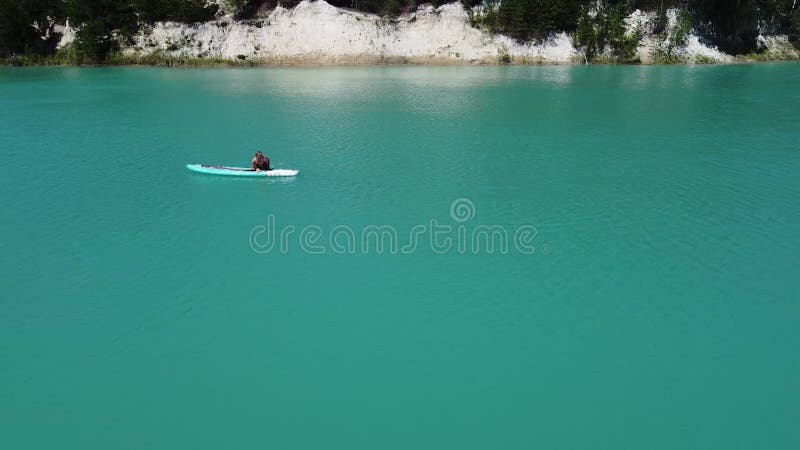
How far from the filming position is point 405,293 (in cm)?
1723

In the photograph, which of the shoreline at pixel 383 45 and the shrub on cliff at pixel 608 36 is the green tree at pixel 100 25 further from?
the shrub on cliff at pixel 608 36

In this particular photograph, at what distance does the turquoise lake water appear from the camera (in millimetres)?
12438

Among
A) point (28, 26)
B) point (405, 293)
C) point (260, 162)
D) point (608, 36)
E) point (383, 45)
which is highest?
point (28, 26)

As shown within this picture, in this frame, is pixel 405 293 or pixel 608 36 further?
pixel 608 36

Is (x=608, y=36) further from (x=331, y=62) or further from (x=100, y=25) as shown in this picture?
(x=100, y=25)

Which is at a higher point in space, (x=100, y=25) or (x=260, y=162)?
(x=100, y=25)

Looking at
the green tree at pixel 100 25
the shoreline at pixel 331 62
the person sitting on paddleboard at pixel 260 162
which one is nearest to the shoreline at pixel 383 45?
the shoreline at pixel 331 62

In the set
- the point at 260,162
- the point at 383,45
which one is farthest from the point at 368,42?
the point at 260,162

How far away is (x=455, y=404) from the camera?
42.0 feet

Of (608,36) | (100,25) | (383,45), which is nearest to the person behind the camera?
(100,25)

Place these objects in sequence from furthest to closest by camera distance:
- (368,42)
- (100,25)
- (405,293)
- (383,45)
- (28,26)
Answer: (28,26)
(383,45)
(368,42)
(100,25)
(405,293)

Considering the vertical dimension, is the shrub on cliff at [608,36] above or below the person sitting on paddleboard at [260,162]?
above

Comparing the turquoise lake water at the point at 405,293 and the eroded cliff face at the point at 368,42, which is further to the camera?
the eroded cliff face at the point at 368,42

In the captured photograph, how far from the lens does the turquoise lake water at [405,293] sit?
1244 centimetres
